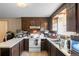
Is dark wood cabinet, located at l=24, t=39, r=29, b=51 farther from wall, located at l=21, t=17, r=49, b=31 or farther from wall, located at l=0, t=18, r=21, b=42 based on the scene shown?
wall, located at l=0, t=18, r=21, b=42

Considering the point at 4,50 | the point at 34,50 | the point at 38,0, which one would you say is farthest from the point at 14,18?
the point at 38,0

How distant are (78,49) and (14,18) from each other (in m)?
8.93

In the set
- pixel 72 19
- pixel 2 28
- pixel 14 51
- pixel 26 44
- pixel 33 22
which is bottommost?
pixel 26 44

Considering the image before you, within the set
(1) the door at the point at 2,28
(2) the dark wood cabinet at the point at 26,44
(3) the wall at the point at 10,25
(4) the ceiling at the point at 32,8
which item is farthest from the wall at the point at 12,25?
(4) the ceiling at the point at 32,8

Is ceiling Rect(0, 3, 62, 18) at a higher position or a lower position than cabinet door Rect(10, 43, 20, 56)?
higher

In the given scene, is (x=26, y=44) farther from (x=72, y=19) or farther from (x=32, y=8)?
(x=72, y=19)

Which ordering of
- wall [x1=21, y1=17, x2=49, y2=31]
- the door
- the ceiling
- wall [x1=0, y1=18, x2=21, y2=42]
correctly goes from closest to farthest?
1. the ceiling
2. wall [x1=21, y1=17, x2=49, y2=31]
3. wall [x1=0, y1=18, x2=21, y2=42]
4. the door

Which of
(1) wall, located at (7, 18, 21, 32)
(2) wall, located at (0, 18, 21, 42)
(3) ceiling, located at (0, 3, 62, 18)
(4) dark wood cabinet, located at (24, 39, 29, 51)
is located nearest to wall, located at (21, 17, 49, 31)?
(2) wall, located at (0, 18, 21, 42)

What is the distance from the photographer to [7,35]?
32.3ft

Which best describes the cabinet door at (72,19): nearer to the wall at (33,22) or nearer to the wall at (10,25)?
the wall at (33,22)

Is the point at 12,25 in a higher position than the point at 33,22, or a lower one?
lower

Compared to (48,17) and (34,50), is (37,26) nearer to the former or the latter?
(48,17)

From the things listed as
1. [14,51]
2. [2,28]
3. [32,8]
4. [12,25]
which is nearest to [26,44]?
[12,25]

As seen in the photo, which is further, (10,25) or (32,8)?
(10,25)
